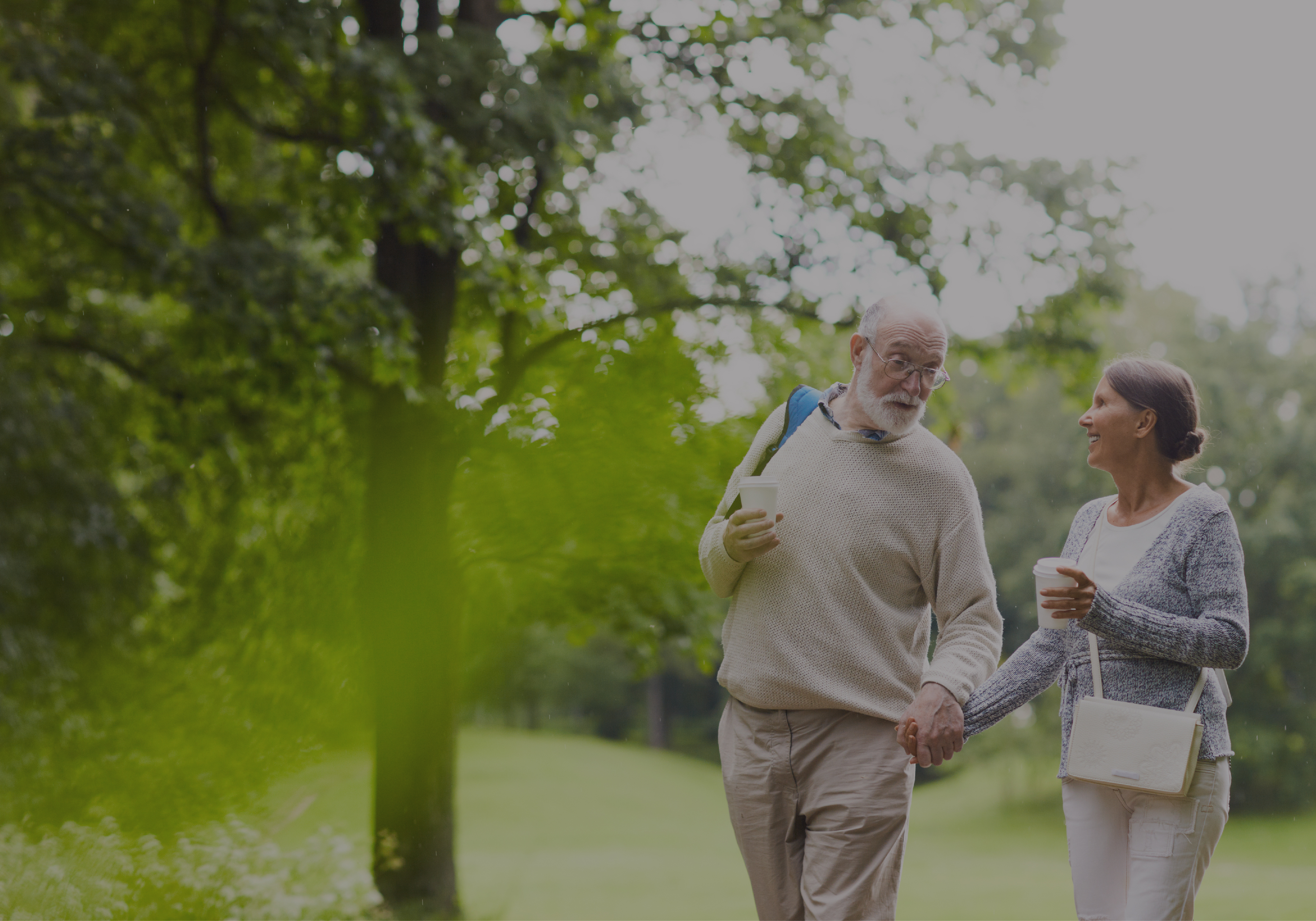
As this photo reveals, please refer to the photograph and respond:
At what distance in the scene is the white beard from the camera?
2.29m

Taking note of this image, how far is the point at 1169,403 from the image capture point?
7.36 feet

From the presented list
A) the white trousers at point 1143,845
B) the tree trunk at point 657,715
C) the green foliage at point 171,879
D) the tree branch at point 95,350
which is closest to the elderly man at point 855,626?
the white trousers at point 1143,845

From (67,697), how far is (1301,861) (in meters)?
21.6

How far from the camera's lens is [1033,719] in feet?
77.5

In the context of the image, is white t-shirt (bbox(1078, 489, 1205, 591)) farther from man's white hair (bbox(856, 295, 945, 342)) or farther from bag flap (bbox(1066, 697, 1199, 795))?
man's white hair (bbox(856, 295, 945, 342))

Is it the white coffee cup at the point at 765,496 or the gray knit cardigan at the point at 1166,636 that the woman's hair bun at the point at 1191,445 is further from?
the white coffee cup at the point at 765,496

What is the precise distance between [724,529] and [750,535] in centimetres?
11

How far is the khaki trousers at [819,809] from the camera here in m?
2.24

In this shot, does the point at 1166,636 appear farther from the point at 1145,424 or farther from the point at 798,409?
the point at 798,409

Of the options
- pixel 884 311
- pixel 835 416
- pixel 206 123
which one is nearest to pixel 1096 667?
pixel 835 416

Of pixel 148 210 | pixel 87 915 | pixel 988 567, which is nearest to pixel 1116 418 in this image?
pixel 988 567

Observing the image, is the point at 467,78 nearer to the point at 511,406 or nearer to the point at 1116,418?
the point at 511,406

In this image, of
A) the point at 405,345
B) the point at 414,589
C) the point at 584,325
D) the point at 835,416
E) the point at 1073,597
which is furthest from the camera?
the point at 584,325

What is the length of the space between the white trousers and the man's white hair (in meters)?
1.01
